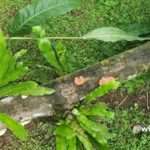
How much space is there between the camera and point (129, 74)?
410cm

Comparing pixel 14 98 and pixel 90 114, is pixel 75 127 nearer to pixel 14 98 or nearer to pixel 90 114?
pixel 90 114

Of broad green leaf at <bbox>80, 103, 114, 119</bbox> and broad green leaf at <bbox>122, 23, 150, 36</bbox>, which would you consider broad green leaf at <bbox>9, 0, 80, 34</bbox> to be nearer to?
broad green leaf at <bbox>122, 23, 150, 36</bbox>

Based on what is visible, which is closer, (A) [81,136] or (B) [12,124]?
(B) [12,124]

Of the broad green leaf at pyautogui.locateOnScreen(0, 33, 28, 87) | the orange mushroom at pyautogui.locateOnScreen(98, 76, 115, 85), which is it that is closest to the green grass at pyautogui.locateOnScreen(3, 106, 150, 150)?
the orange mushroom at pyautogui.locateOnScreen(98, 76, 115, 85)

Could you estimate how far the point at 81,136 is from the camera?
3936mm

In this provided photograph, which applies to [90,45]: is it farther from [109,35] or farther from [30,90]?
[30,90]

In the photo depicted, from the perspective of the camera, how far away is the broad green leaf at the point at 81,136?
393 centimetres

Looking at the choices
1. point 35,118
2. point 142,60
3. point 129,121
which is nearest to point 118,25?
point 142,60

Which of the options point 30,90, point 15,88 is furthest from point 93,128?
point 15,88

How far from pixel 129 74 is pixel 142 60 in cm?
17

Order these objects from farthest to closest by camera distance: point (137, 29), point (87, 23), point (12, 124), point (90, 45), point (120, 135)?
point (87, 23) < point (90, 45) < point (137, 29) < point (120, 135) < point (12, 124)

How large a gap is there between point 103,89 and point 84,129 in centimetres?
40

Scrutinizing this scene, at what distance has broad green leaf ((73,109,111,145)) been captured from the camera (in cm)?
392

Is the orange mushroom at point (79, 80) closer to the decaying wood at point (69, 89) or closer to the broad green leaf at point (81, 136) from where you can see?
the decaying wood at point (69, 89)
